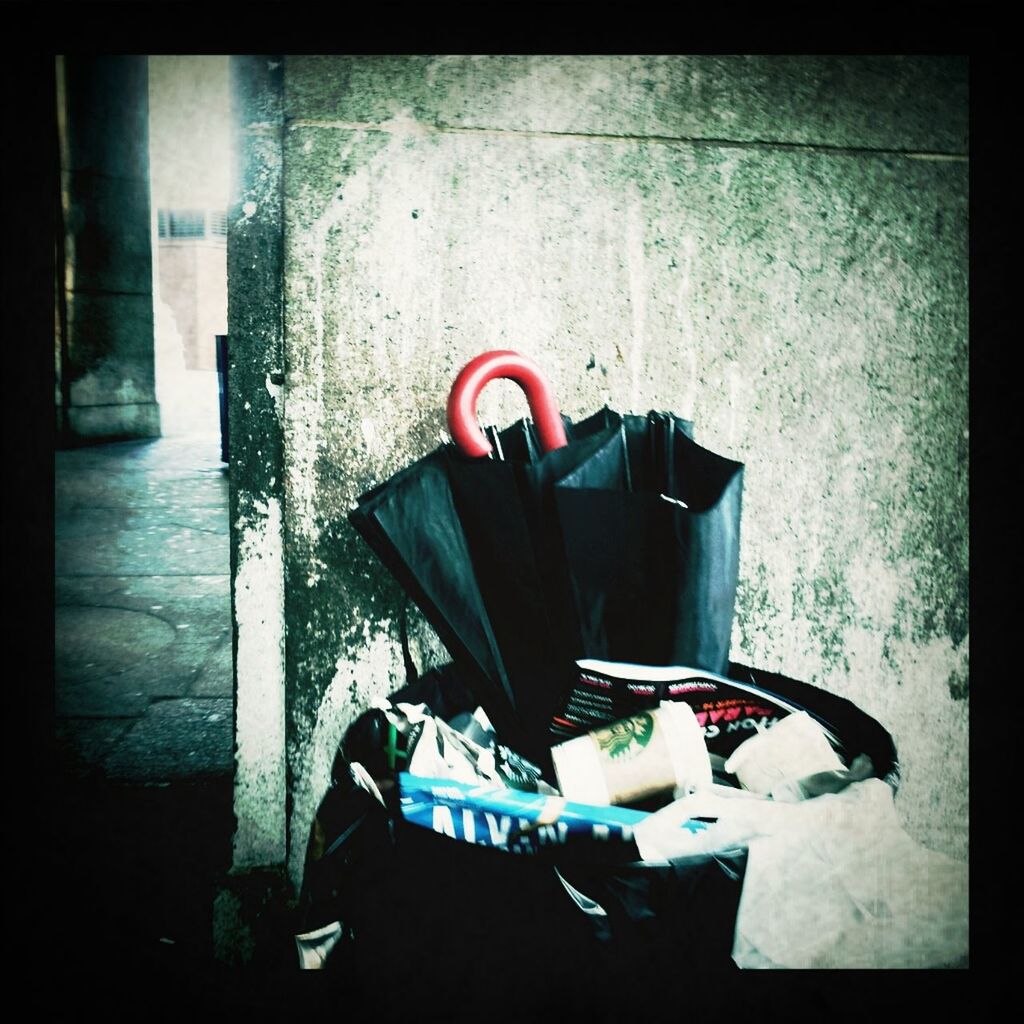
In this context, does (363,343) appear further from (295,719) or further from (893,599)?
(893,599)

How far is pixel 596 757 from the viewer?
1.13 meters

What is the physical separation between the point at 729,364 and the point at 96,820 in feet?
6.93

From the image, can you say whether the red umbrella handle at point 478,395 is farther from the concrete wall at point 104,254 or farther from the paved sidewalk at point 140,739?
the concrete wall at point 104,254

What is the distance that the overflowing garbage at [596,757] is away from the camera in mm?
1015

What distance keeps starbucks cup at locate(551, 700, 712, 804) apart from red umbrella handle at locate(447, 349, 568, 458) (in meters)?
0.50

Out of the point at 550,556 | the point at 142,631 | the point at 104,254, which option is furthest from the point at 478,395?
the point at 104,254

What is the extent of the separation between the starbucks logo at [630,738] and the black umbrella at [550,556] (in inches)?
4.0

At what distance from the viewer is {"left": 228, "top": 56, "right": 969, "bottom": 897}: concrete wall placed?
1.65 metres

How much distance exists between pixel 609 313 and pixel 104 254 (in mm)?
9002

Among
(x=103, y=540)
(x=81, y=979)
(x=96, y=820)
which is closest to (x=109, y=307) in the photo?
(x=103, y=540)

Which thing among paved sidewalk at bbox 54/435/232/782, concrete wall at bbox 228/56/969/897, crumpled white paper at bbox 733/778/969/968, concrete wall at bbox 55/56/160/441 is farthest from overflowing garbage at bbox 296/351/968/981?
concrete wall at bbox 55/56/160/441

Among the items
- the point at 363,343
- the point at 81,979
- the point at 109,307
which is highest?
the point at 109,307

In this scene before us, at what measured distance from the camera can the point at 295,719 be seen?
175 cm

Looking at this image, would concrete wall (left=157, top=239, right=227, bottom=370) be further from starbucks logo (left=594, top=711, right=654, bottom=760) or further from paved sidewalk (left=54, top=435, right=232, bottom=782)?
starbucks logo (left=594, top=711, right=654, bottom=760)
